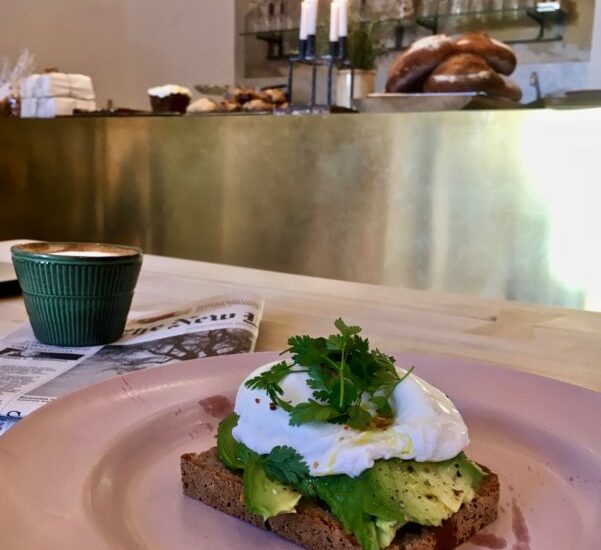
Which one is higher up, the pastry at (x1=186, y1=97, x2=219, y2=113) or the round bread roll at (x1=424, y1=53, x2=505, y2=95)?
the round bread roll at (x1=424, y1=53, x2=505, y2=95)

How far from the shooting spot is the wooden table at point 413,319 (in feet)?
2.47

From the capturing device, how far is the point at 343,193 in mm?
2016

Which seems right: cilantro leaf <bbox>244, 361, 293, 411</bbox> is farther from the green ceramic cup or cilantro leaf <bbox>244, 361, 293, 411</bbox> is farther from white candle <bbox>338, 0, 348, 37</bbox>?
white candle <bbox>338, 0, 348, 37</bbox>

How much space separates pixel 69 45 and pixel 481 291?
3.05m

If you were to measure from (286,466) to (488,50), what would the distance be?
177 centimetres

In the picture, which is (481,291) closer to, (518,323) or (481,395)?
(518,323)

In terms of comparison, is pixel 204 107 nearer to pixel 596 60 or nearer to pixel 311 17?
pixel 311 17

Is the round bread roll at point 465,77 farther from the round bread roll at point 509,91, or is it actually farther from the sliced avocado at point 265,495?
the sliced avocado at point 265,495

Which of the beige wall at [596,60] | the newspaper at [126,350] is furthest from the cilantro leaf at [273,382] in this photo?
the beige wall at [596,60]

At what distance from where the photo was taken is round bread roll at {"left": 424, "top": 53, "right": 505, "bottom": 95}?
1.79 metres

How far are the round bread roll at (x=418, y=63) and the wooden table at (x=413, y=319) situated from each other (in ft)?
3.32

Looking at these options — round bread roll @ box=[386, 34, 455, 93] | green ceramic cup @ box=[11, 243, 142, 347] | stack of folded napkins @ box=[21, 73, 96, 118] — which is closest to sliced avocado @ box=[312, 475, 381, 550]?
green ceramic cup @ box=[11, 243, 142, 347]

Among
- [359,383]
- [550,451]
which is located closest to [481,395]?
[550,451]

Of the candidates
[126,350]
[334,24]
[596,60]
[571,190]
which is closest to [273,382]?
[126,350]
